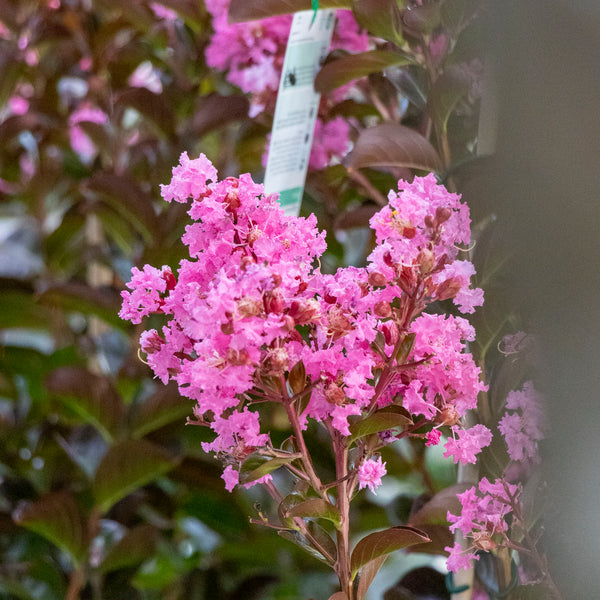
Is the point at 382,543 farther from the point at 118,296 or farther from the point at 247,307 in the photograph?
the point at 118,296

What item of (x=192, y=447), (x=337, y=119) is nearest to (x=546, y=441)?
(x=337, y=119)

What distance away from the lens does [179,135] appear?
1.17 metres

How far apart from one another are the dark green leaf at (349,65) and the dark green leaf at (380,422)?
0.39 metres

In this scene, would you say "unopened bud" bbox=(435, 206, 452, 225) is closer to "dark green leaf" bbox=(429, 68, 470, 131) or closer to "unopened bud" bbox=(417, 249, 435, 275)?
"unopened bud" bbox=(417, 249, 435, 275)

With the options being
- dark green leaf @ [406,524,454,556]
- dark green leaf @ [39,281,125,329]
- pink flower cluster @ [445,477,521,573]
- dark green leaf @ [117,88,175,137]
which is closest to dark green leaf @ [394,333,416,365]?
pink flower cluster @ [445,477,521,573]

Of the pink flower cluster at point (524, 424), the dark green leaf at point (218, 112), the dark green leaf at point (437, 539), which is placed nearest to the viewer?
the pink flower cluster at point (524, 424)

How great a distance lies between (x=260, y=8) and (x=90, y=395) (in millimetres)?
589

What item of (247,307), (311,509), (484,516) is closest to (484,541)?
(484,516)

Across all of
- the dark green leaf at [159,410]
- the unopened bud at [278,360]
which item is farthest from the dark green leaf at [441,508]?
the dark green leaf at [159,410]

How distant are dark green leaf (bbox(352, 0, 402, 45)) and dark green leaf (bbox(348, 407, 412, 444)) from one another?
0.40m

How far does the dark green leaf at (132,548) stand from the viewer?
3.38 feet

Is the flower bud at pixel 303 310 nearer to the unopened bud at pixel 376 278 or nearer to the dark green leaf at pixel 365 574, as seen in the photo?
the unopened bud at pixel 376 278

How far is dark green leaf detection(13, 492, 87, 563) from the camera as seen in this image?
0.98 meters

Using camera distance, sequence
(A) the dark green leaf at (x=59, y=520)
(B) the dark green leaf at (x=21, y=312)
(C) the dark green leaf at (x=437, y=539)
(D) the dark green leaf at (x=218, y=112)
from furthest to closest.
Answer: (B) the dark green leaf at (x=21, y=312) < (D) the dark green leaf at (x=218, y=112) < (A) the dark green leaf at (x=59, y=520) < (C) the dark green leaf at (x=437, y=539)
